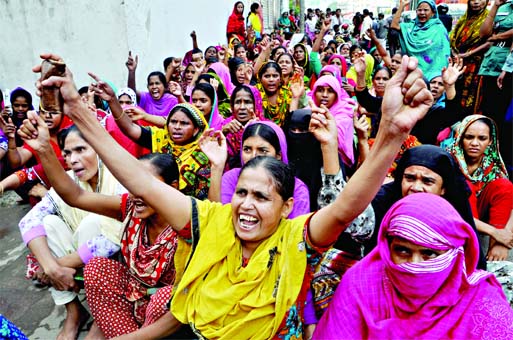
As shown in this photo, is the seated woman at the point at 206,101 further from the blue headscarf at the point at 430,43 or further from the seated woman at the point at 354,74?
the blue headscarf at the point at 430,43

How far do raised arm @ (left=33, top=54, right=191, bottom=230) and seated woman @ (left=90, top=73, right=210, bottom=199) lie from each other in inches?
50.2

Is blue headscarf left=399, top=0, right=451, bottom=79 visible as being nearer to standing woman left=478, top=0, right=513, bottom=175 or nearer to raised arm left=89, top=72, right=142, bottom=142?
standing woman left=478, top=0, right=513, bottom=175

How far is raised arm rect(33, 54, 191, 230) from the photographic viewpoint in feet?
5.05

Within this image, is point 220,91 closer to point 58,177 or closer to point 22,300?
point 22,300

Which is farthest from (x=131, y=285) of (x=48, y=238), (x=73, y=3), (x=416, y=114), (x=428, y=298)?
(x=73, y=3)

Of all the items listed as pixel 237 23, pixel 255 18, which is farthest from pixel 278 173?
pixel 255 18

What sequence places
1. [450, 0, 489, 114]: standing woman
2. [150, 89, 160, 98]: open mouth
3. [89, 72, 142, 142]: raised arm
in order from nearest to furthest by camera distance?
[89, 72, 142, 142]: raised arm, [150, 89, 160, 98]: open mouth, [450, 0, 489, 114]: standing woman

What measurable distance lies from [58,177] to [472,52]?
16.9ft

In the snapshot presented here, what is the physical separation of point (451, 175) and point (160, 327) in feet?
5.71

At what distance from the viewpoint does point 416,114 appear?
1.29 meters

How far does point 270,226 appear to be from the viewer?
1.74 m

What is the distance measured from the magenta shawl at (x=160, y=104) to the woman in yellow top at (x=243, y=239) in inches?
123

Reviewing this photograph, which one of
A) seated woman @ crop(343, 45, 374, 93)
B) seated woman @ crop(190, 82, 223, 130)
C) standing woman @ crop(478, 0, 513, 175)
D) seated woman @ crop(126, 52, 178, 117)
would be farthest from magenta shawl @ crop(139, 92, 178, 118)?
standing woman @ crop(478, 0, 513, 175)

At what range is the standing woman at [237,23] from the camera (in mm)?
10395
